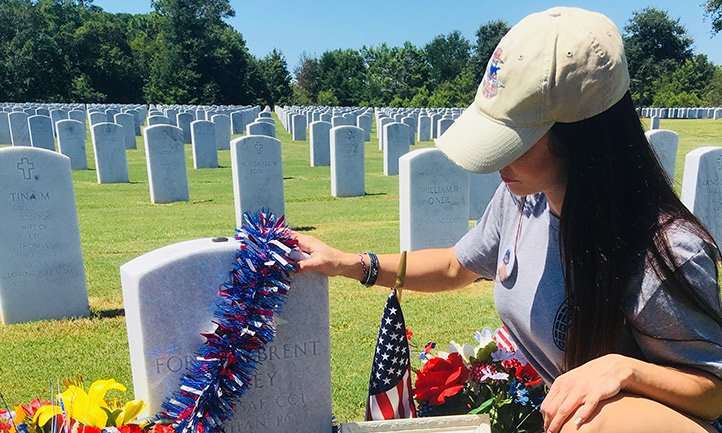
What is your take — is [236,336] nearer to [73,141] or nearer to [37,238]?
[37,238]

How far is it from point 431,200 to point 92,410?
14.8 ft

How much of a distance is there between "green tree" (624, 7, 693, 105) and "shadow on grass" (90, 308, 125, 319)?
175 ft

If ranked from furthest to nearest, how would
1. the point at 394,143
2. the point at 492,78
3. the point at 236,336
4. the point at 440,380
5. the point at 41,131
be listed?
1. the point at 41,131
2. the point at 394,143
3. the point at 440,380
4. the point at 236,336
5. the point at 492,78

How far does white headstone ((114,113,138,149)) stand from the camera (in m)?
19.1

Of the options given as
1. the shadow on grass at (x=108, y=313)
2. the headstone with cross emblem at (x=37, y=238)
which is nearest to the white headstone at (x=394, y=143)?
the shadow on grass at (x=108, y=313)

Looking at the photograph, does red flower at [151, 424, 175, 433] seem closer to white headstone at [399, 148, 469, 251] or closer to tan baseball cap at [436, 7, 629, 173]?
tan baseball cap at [436, 7, 629, 173]

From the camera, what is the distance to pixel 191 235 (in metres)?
8.04

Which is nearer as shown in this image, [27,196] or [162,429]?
[162,429]

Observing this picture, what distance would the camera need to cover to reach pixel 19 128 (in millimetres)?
17609

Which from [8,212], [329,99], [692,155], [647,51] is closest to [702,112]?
[647,51]

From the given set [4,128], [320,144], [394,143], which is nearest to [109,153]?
[320,144]

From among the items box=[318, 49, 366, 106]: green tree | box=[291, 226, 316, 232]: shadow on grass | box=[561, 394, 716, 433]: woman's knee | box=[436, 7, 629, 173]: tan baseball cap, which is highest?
box=[318, 49, 366, 106]: green tree

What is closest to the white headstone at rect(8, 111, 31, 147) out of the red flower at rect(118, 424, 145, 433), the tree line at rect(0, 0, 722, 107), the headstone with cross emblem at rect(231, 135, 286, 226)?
the headstone with cross emblem at rect(231, 135, 286, 226)

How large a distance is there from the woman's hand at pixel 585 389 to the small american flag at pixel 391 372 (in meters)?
0.89
